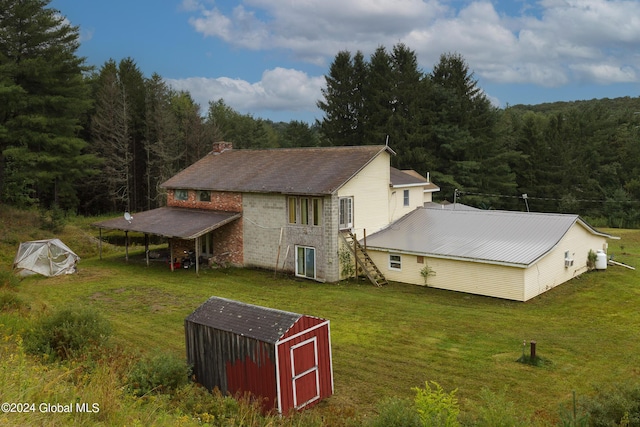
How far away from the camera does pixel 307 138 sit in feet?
223

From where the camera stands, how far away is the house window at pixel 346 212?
23.7 meters

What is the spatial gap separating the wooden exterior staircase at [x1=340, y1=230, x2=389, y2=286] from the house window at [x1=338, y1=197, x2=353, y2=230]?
1.22 ft

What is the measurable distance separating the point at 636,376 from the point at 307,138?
58517 mm

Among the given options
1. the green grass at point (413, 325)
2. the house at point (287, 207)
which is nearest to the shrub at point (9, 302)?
the green grass at point (413, 325)

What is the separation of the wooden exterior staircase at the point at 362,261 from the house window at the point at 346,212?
37 cm

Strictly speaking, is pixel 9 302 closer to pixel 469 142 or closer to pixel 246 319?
pixel 246 319

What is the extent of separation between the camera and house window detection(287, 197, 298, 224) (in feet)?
80.2

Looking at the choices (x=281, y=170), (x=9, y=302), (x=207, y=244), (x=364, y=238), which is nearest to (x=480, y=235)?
(x=364, y=238)

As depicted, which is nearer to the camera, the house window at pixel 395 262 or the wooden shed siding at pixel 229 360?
the wooden shed siding at pixel 229 360

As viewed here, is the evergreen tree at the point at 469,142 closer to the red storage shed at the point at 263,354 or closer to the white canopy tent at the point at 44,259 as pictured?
the white canopy tent at the point at 44,259

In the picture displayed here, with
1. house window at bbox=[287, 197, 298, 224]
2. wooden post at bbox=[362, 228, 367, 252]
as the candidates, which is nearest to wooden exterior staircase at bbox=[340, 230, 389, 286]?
wooden post at bbox=[362, 228, 367, 252]

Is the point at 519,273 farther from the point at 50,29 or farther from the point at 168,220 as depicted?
the point at 50,29

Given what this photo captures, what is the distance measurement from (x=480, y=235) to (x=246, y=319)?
14.3 meters

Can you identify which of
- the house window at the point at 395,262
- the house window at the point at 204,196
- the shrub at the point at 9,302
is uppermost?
the house window at the point at 204,196
